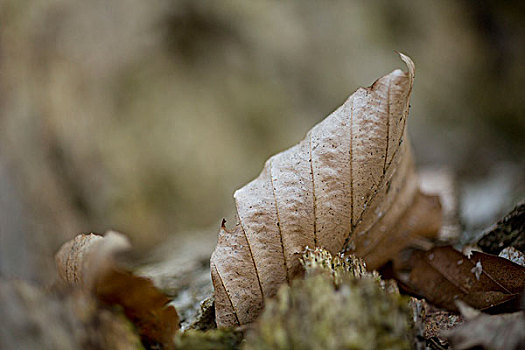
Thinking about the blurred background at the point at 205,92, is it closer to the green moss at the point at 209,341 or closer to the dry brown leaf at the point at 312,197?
the dry brown leaf at the point at 312,197

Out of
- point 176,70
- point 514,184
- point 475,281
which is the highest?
point 176,70

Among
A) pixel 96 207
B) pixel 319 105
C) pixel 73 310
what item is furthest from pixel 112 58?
pixel 73 310

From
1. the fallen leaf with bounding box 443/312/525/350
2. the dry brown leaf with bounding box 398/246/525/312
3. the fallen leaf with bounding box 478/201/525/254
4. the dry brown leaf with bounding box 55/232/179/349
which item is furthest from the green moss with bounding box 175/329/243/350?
the fallen leaf with bounding box 478/201/525/254

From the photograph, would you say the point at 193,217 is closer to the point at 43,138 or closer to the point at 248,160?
the point at 248,160

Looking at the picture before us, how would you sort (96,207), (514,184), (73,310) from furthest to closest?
1. (96,207)
2. (514,184)
3. (73,310)

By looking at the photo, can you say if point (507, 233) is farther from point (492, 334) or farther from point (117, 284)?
point (117, 284)

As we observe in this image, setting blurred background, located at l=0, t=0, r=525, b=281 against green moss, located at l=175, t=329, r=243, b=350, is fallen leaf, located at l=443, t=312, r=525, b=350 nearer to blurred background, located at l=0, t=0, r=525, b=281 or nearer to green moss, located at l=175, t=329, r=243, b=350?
green moss, located at l=175, t=329, r=243, b=350

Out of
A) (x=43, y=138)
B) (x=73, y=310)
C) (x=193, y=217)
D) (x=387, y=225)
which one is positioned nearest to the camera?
(x=73, y=310)
